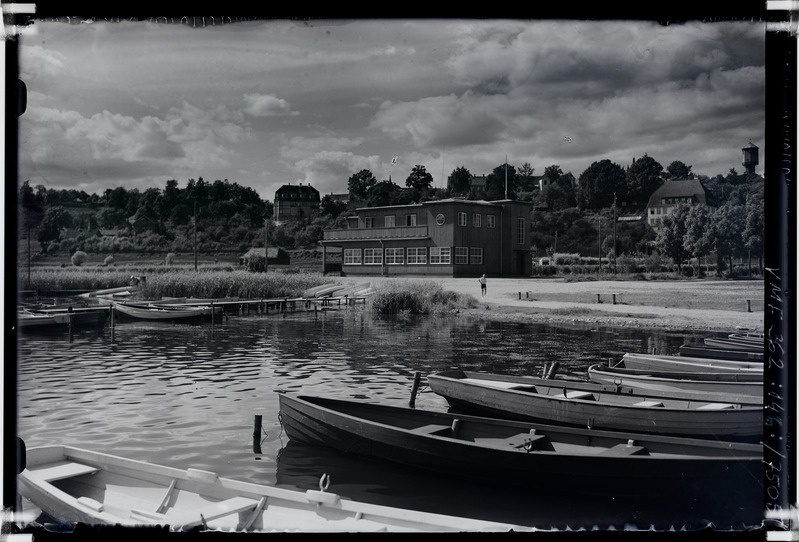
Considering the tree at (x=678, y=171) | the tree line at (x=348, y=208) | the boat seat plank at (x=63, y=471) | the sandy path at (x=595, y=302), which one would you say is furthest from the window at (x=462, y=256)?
the boat seat plank at (x=63, y=471)

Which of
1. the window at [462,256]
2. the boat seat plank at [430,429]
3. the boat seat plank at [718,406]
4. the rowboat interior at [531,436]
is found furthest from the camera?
the window at [462,256]

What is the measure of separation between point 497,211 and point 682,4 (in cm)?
764

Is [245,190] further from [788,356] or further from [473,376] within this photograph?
[788,356]

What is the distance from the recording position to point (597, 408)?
5.37m

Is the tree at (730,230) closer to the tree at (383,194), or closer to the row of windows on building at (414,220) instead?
the tree at (383,194)

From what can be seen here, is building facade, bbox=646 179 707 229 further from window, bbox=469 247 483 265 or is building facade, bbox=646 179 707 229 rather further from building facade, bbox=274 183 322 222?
window, bbox=469 247 483 265

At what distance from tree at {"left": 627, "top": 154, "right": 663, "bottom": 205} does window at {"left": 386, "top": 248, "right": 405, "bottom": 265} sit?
425cm

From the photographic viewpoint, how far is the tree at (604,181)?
25.7 feet

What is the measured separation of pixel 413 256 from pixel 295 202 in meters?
4.27

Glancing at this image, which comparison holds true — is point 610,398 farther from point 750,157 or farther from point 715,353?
point 715,353

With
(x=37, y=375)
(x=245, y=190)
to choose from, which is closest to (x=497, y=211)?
(x=245, y=190)

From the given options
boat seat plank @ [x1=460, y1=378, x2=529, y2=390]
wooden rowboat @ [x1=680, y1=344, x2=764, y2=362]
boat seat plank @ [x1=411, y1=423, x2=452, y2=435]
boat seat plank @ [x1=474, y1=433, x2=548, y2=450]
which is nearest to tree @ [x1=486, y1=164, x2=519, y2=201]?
boat seat plank @ [x1=460, y1=378, x2=529, y2=390]

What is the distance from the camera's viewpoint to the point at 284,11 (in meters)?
3.84

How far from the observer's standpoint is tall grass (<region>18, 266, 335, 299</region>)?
8.18 meters
